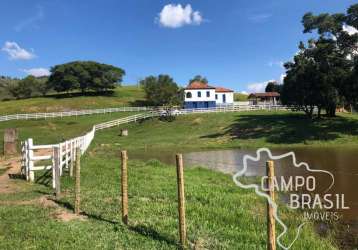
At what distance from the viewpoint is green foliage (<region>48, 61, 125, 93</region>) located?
370 ft

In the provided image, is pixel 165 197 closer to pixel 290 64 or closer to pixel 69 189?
pixel 69 189

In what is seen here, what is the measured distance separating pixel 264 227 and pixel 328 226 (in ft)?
6.53

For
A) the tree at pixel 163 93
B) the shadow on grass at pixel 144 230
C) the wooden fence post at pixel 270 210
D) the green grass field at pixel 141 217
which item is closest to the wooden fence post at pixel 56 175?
the green grass field at pixel 141 217

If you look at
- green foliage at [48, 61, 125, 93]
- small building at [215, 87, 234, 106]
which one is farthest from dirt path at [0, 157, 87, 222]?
green foliage at [48, 61, 125, 93]

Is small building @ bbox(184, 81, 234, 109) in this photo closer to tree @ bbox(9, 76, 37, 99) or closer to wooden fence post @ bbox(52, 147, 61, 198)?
tree @ bbox(9, 76, 37, 99)

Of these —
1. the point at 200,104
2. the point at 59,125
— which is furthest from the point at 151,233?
the point at 200,104

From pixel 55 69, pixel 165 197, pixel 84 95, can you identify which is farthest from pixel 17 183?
pixel 55 69

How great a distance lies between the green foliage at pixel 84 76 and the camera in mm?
112812

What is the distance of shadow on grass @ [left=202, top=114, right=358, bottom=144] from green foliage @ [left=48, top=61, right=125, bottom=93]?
206 feet

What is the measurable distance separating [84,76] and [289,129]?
7338 centimetres

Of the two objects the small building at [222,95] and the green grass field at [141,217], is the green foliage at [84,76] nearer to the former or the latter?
the small building at [222,95]

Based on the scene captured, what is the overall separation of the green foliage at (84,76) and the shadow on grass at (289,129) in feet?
206

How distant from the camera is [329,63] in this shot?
158ft

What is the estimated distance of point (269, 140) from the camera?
46.4 metres
